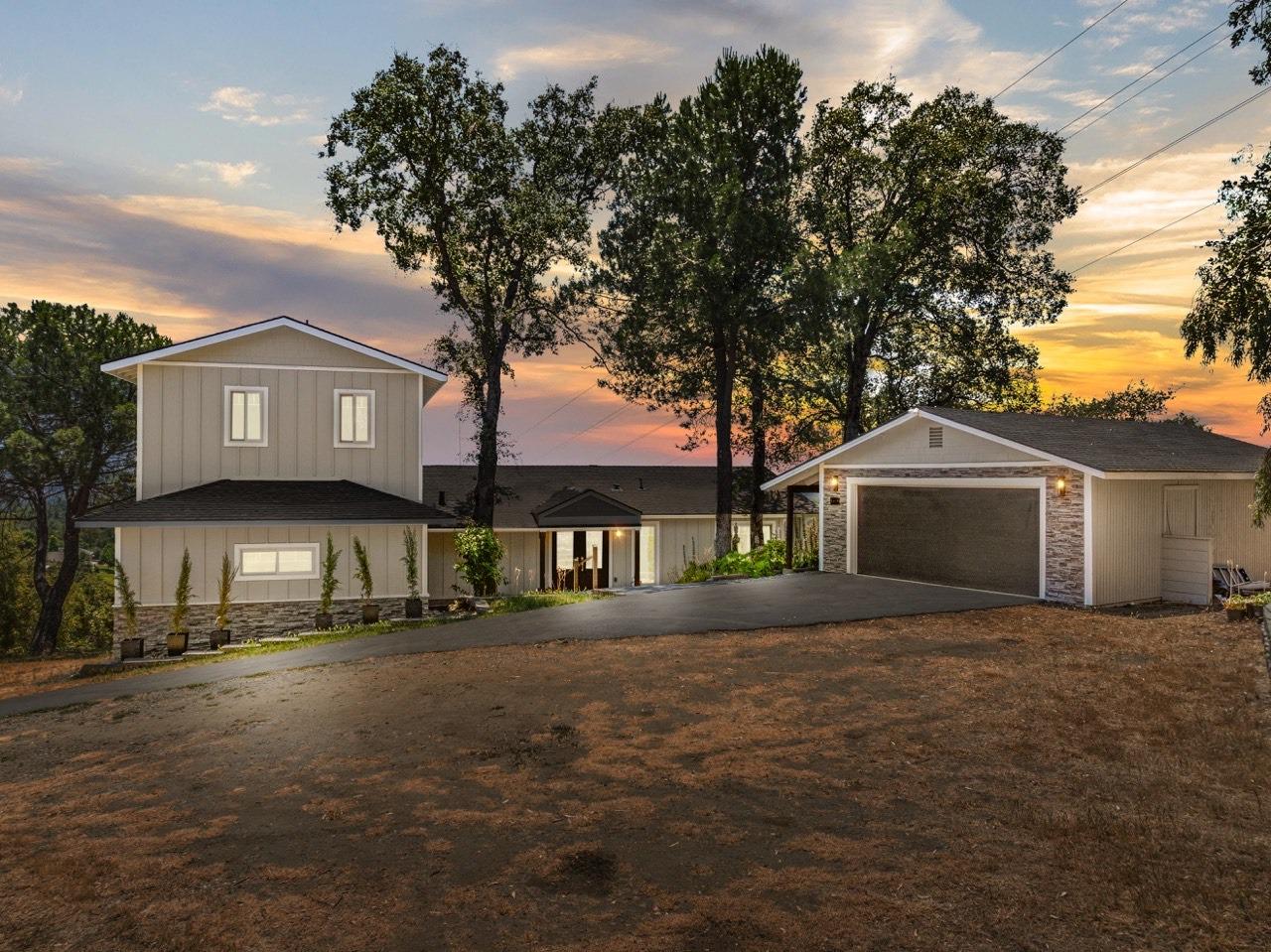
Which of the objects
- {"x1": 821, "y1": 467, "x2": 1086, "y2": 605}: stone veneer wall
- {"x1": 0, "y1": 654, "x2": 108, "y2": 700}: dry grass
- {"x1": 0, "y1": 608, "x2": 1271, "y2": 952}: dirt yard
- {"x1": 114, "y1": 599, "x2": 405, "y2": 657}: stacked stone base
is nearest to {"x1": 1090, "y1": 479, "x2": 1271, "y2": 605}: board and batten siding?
{"x1": 821, "y1": 467, "x2": 1086, "y2": 605}: stone veneer wall

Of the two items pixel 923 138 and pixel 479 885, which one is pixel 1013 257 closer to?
pixel 923 138

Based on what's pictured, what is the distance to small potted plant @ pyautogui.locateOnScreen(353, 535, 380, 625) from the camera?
1752 cm

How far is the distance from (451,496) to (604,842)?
23.6 metres

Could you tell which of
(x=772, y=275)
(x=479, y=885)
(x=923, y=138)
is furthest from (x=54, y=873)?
(x=923, y=138)

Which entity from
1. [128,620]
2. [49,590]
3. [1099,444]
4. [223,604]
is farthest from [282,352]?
[1099,444]

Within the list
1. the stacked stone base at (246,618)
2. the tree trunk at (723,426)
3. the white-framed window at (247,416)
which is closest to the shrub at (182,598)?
the stacked stone base at (246,618)

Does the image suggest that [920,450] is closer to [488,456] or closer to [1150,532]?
[1150,532]

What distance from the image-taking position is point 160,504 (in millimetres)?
16641

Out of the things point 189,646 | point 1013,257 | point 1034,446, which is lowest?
point 189,646

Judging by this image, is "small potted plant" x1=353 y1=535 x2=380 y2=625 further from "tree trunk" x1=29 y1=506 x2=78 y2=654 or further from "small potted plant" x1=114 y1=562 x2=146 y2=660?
"tree trunk" x1=29 y1=506 x2=78 y2=654

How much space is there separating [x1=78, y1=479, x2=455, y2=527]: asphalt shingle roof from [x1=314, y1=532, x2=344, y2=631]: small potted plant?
2.75 feet

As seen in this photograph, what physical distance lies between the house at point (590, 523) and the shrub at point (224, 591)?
766 centimetres

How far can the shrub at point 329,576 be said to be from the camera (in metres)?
17.4

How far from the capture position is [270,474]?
1844 centimetres
